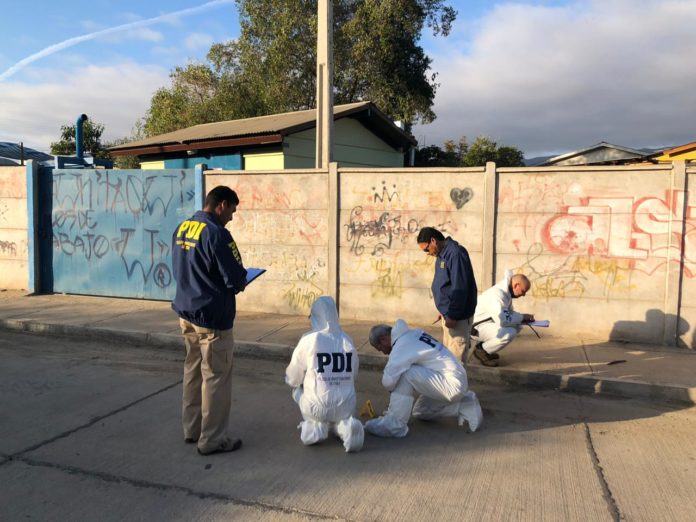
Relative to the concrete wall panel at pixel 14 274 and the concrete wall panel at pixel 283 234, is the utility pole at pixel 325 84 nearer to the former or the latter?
the concrete wall panel at pixel 283 234

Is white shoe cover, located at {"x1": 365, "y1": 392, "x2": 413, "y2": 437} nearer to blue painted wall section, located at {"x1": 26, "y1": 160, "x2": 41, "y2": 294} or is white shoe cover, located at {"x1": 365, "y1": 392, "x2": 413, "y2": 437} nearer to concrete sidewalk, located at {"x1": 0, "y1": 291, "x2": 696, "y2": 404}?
concrete sidewalk, located at {"x1": 0, "y1": 291, "x2": 696, "y2": 404}

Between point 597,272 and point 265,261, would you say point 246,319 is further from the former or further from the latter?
point 597,272

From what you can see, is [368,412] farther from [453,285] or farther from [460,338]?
[453,285]

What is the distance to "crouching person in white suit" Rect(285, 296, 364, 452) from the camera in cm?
397

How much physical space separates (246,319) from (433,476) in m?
5.20

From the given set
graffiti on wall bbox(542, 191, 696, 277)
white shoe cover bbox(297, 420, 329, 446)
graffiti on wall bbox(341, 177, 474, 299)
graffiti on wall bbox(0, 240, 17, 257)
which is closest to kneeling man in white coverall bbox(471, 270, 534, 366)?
graffiti on wall bbox(542, 191, 696, 277)

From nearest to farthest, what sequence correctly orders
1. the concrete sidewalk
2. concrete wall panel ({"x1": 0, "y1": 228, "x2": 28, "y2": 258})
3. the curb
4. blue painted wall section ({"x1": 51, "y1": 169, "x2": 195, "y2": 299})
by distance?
the curb
the concrete sidewalk
blue painted wall section ({"x1": 51, "y1": 169, "x2": 195, "y2": 299})
concrete wall panel ({"x1": 0, "y1": 228, "x2": 28, "y2": 258})

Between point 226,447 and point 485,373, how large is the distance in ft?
10.5

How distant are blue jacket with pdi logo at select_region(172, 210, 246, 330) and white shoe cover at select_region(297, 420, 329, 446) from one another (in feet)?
3.15

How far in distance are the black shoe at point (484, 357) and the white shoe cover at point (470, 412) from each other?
5.62 feet

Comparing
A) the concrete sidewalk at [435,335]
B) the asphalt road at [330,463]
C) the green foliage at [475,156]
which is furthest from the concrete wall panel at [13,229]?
the green foliage at [475,156]

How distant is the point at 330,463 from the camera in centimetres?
388

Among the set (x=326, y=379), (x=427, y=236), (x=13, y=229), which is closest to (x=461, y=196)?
(x=427, y=236)

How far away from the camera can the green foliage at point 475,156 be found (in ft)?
91.2
